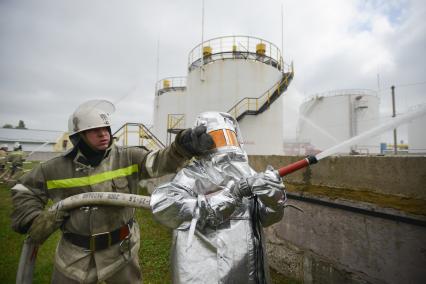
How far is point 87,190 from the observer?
6.63ft

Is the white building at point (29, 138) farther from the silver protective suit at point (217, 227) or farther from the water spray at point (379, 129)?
the water spray at point (379, 129)

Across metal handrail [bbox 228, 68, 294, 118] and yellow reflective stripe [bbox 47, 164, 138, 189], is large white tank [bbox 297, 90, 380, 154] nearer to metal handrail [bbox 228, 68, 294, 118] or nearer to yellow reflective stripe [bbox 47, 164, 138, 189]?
metal handrail [bbox 228, 68, 294, 118]

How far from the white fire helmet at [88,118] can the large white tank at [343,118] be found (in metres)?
20.9

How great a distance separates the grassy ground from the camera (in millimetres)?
3537

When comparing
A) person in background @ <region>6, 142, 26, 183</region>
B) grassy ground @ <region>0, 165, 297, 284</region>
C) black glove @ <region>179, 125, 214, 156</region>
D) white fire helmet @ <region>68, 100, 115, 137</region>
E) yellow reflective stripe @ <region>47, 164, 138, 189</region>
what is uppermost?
white fire helmet @ <region>68, 100, 115, 137</region>

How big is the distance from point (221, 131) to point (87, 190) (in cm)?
137

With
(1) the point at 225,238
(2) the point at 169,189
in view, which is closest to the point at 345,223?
(1) the point at 225,238

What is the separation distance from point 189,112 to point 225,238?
35.8ft

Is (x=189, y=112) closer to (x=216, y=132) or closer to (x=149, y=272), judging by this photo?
(x=149, y=272)

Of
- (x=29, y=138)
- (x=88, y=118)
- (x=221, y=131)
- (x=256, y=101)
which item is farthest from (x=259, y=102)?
(x=29, y=138)

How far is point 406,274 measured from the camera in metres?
2.00

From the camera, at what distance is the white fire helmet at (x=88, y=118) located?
1.97 meters

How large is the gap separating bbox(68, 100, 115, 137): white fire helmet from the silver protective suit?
37.6 inches

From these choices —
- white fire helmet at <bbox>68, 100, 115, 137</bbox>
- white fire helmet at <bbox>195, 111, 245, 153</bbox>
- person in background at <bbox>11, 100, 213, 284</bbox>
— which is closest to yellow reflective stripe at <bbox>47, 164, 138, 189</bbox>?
person in background at <bbox>11, 100, 213, 284</bbox>
